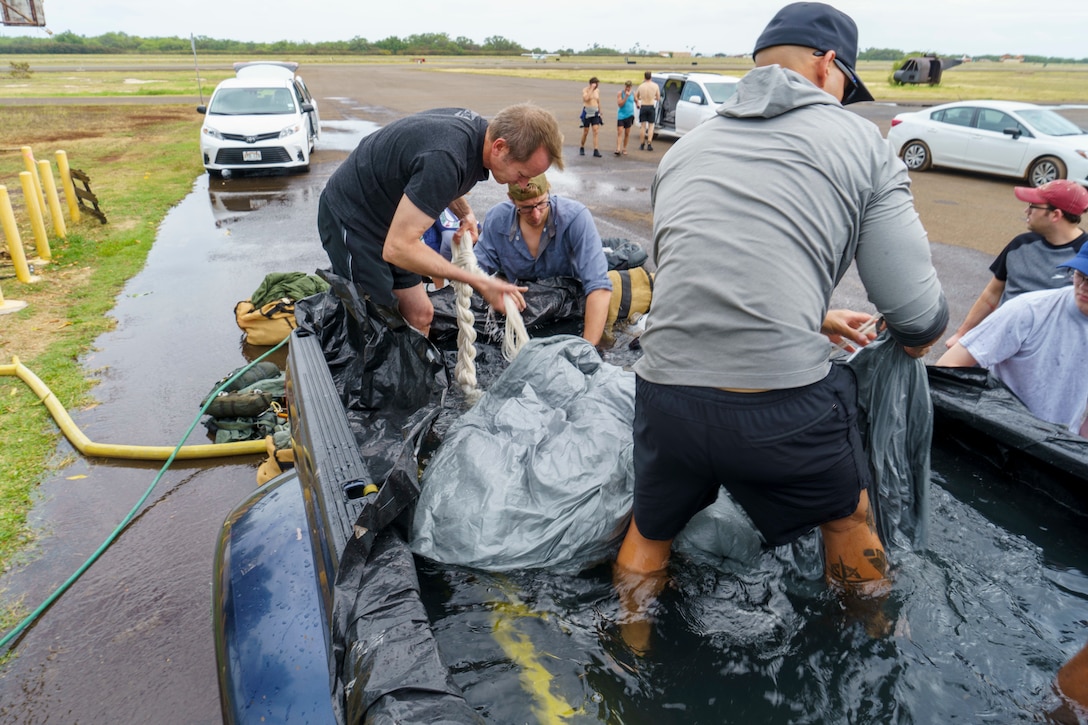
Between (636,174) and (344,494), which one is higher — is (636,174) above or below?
below

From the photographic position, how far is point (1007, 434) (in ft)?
8.21

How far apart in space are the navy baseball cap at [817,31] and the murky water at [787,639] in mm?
1529

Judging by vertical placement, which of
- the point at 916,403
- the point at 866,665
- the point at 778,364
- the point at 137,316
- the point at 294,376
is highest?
the point at 778,364

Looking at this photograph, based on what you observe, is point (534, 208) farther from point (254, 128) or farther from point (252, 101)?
point (252, 101)

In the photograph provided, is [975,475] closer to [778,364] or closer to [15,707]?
[778,364]

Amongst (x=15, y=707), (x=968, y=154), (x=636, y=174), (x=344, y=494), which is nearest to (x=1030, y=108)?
(x=968, y=154)

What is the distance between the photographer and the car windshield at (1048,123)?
1166 cm

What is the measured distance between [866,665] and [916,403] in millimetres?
819

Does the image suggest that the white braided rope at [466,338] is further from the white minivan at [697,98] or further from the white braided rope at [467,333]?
the white minivan at [697,98]

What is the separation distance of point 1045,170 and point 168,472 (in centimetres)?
1340

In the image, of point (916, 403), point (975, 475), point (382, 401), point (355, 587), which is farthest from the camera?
point (382, 401)

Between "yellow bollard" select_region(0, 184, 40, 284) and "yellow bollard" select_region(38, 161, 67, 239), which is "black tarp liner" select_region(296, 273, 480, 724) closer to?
"yellow bollard" select_region(0, 184, 40, 284)

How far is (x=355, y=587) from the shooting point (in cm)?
158

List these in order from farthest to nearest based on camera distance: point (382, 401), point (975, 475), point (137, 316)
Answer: point (137, 316) → point (382, 401) → point (975, 475)
